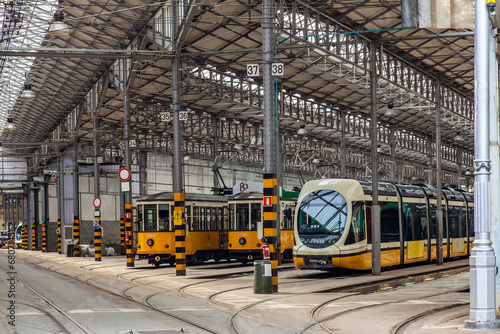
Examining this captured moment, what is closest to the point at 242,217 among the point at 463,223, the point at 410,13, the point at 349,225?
the point at 349,225

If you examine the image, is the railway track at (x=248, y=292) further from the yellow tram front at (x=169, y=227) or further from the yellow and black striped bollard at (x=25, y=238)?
the yellow and black striped bollard at (x=25, y=238)

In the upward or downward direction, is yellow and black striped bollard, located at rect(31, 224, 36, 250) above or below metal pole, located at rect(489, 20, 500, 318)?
below

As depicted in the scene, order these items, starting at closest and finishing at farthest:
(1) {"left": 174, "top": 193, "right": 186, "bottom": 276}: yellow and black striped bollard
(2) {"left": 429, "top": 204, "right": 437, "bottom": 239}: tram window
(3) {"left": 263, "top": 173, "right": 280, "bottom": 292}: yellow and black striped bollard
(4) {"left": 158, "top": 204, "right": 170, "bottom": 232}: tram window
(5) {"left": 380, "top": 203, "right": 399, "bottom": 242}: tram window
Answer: (3) {"left": 263, "top": 173, "right": 280, "bottom": 292}: yellow and black striped bollard < (1) {"left": 174, "top": 193, "right": 186, "bottom": 276}: yellow and black striped bollard < (5) {"left": 380, "top": 203, "right": 399, "bottom": 242}: tram window < (2) {"left": 429, "top": 204, "right": 437, "bottom": 239}: tram window < (4) {"left": 158, "top": 204, "right": 170, "bottom": 232}: tram window

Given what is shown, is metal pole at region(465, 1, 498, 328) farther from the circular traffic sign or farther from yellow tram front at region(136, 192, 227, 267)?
yellow tram front at region(136, 192, 227, 267)

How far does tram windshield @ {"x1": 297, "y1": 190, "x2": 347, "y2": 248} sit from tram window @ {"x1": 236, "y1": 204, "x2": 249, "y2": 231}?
21.5ft

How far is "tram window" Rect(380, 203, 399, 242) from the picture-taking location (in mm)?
25764

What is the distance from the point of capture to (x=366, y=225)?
24.3 metres

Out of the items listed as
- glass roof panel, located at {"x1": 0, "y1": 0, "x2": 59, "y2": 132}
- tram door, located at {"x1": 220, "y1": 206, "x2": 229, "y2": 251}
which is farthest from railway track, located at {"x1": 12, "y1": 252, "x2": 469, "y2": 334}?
glass roof panel, located at {"x1": 0, "y1": 0, "x2": 59, "y2": 132}

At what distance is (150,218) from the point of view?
31.0 m

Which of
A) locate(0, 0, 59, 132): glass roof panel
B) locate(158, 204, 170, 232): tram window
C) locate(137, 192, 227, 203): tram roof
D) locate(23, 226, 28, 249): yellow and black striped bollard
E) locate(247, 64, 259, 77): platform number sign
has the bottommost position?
locate(23, 226, 28, 249): yellow and black striped bollard

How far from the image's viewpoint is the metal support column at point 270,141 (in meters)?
18.6

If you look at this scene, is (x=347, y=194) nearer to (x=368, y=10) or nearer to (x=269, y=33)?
(x=269, y=33)

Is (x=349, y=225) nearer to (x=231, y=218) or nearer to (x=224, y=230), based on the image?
(x=231, y=218)

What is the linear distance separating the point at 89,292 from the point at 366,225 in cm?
992
